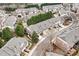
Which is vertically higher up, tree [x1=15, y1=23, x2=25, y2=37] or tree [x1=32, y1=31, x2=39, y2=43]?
tree [x1=15, y1=23, x2=25, y2=37]

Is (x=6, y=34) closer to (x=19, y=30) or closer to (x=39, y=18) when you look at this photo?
(x=19, y=30)

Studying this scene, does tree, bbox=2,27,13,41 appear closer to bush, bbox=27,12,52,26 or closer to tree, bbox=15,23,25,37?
tree, bbox=15,23,25,37

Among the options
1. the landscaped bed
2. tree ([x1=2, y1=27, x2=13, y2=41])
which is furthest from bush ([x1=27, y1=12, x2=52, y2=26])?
tree ([x1=2, y1=27, x2=13, y2=41])

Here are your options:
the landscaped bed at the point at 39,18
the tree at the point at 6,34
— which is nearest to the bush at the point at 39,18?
the landscaped bed at the point at 39,18

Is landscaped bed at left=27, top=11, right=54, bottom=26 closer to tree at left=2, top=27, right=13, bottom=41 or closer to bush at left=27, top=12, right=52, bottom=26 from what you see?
bush at left=27, top=12, right=52, bottom=26

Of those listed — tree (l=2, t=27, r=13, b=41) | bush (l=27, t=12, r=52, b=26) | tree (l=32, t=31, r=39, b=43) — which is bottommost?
tree (l=32, t=31, r=39, b=43)

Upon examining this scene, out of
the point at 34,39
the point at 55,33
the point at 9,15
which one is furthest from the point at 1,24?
the point at 55,33

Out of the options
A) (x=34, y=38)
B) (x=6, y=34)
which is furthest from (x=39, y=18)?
(x=6, y=34)

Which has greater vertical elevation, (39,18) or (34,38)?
(39,18)

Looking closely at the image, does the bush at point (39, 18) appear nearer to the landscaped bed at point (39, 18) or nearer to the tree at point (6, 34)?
the landscaped bed at point (39, 18)
